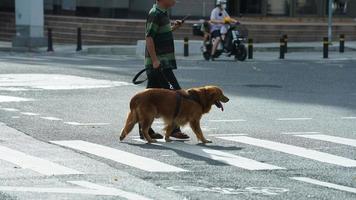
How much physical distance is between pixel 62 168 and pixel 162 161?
49.3 inches

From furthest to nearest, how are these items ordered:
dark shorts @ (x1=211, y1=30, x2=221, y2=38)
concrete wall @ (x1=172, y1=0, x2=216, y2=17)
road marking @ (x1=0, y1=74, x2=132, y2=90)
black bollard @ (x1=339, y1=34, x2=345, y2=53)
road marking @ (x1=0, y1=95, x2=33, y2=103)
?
concrete wall @ (x1=172, y1=0, x2=216, y2=17)
black bollard @ (x1=339, y1=34, x2=345, y2=53)
dark shorts @ (x1=211, y1=30, x2=221, y2=38)
road marking @ (x1=0, y1=74, x2=132, y2=90)
road marking @ (x1=0, y1=95, x2=33, y2=103)

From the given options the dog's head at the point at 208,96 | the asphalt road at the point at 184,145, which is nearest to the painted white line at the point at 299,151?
the asphalt road at the point at 184,145

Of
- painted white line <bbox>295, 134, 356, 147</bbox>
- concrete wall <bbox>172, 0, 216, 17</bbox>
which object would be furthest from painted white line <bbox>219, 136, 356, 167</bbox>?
concrete wall <bbox>172, 0, 216, 17</bbox>

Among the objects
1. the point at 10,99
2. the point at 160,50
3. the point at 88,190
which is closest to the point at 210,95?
the point at 160,50

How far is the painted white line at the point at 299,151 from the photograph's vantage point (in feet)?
37.8

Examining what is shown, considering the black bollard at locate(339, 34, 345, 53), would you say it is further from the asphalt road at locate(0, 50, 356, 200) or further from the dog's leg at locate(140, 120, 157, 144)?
the dog's leg at locate(140, 120, 157, 144)

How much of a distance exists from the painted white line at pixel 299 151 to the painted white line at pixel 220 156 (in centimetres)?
78

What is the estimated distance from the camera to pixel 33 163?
11.0m

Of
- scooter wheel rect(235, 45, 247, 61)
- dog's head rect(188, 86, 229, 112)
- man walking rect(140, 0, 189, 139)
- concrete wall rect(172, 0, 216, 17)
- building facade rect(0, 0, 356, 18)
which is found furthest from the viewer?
building facade rect(0, 0, 356, 18)

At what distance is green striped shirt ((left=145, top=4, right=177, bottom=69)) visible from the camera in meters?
13.4

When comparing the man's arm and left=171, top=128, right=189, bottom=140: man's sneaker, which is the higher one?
the man's arm

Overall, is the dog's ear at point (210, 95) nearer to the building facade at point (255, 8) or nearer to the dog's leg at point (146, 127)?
the dog's leg at point (146, 127)

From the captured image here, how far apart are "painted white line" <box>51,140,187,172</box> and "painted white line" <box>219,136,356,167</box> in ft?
6.16

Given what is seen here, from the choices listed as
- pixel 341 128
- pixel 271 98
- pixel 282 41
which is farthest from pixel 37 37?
pixel 341 128
